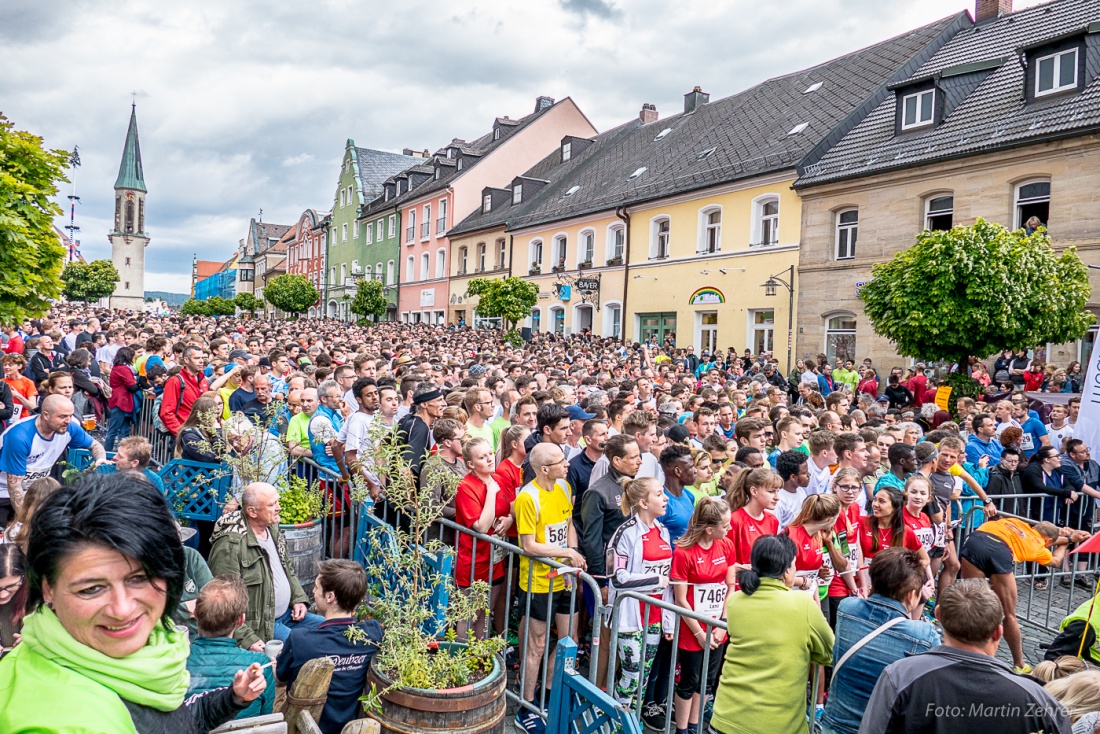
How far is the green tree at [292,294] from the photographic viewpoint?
55500 millimetres

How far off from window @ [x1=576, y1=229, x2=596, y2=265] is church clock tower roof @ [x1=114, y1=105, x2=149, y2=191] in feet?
295

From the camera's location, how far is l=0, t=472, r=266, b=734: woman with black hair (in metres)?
1.48

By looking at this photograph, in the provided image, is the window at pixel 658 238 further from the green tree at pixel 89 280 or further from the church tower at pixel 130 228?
the church tower at pixel 130 228

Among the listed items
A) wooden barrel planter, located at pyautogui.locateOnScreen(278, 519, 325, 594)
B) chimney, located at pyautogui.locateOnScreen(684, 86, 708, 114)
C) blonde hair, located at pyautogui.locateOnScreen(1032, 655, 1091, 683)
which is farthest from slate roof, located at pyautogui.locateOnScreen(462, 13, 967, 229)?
blonde hair, located at pyautogui.locateOnScreen(1032, 655, 1091, 683)

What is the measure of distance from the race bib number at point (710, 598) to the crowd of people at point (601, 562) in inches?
0.6

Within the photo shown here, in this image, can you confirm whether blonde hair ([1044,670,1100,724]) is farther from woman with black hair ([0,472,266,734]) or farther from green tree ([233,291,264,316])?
green tree ([233,291,264,316])

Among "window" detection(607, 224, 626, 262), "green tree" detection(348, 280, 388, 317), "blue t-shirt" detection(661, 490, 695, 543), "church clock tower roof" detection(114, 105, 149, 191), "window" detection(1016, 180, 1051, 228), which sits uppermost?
"church clock tower roof" detection(114, 105, 149, 191)

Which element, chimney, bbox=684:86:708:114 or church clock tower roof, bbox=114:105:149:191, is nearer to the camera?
chimney, bbox=684:86:708:114

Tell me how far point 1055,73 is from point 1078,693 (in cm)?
1940

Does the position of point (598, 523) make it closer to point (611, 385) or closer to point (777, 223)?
point (611, 385)

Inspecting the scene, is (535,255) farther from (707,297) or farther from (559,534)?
(559,534)

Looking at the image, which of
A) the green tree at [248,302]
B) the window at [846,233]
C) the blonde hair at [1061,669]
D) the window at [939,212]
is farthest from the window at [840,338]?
the green tree at [248,302]

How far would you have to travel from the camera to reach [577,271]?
3191cm

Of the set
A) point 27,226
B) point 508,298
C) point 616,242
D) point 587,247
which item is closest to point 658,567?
point 27,226
